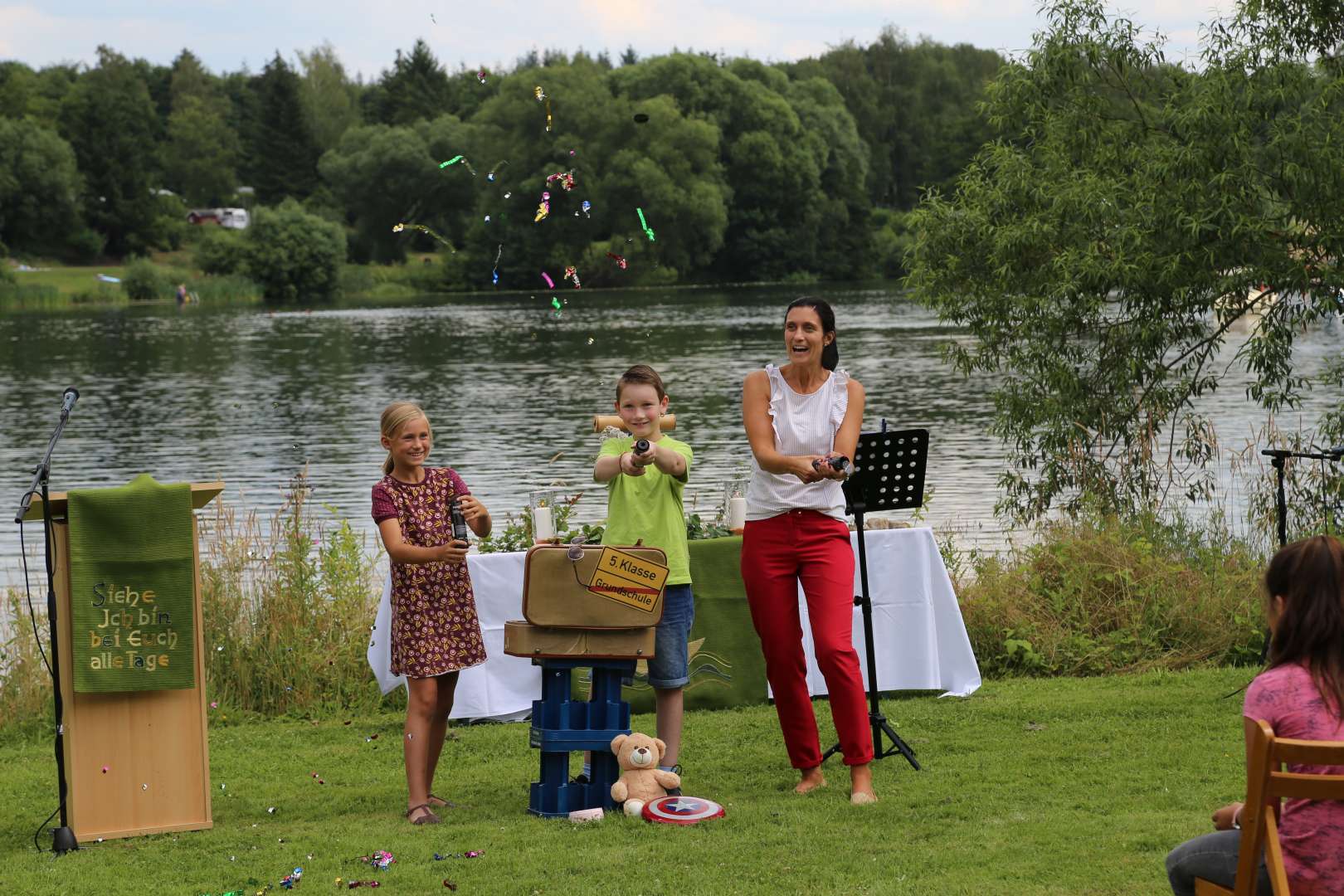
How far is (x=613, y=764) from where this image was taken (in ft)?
18.8

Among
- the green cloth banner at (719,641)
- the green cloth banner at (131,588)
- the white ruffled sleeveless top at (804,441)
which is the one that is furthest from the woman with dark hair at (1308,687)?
the green cloth banner at (719,641)

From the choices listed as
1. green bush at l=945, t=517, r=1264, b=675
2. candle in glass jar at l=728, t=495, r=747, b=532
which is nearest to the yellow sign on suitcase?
candle in glass jar at l=728, t=495, r=747, b=532

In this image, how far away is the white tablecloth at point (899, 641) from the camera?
7746mm

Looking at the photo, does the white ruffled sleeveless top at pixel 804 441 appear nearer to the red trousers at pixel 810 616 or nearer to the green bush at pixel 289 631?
the red trousers at pixel 810 616

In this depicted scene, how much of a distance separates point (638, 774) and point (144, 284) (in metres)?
77.7

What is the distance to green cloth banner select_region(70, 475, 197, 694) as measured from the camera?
17.9 feet

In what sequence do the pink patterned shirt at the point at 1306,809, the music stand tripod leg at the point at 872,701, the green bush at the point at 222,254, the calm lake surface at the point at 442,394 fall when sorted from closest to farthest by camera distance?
the pink patterned shirt at the point at 1306,809 < the music stand tripod leg at the point at 872,701 < the calm lake surface at the point at 442,394 < the green bush at the point at 222,254

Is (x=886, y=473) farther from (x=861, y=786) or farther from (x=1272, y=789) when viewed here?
(x=1272, y=789)

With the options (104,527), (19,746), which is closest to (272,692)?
(19,746)

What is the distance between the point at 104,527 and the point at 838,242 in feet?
278

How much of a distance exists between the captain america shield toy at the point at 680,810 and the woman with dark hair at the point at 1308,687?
2355mm

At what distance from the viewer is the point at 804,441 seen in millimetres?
5805

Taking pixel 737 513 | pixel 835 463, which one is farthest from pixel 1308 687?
pixel 737 513

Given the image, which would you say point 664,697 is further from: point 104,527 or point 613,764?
point 104,527
